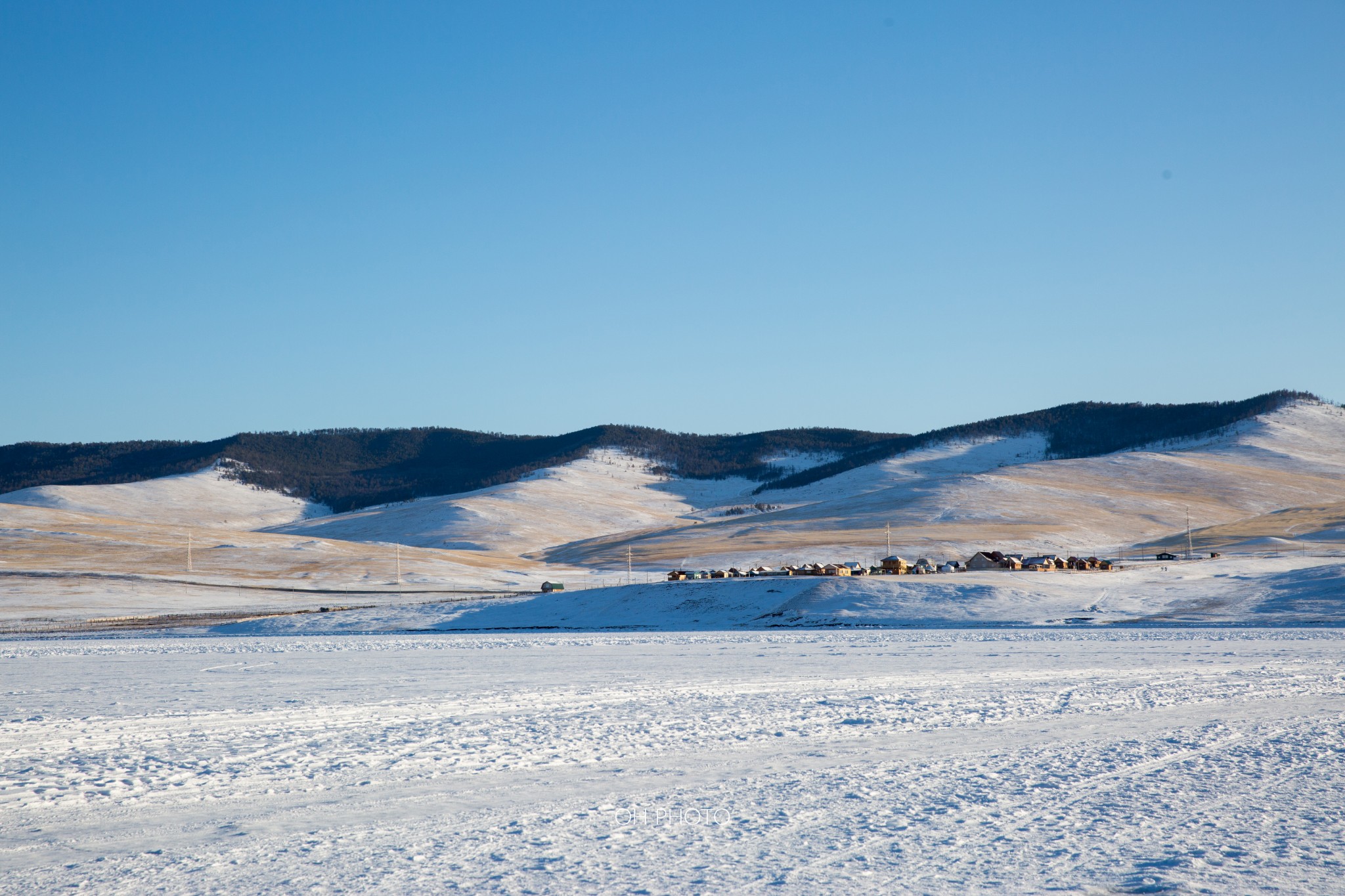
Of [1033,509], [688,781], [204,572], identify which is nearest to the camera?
[688,781]

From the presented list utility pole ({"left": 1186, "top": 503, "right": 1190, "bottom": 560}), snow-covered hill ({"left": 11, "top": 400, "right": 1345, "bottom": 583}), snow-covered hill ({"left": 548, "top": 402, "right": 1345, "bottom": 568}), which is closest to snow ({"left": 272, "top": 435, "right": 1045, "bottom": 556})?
snow-covered hill ({"left": 11, "top": 400, "right": 1345, "bottom": 583})

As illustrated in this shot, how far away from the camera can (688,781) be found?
1067 cm

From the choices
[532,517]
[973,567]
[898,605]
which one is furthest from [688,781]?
[532,517]

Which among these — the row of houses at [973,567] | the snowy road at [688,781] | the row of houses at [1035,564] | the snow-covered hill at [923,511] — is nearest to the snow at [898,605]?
the row of houses at [1035,564]

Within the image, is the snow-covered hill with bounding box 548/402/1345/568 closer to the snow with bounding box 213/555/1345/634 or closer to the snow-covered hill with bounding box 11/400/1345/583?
the snow-covered hill with bounding box 11/400/1345/583

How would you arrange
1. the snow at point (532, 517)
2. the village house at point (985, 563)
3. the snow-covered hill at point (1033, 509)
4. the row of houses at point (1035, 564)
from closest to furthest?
1. the row of houses at point (1035, 564)
2. the village house at point (985, 563)
3. the snow-covered hill at point (1033, 509)
4. the snow at point (532, 517)

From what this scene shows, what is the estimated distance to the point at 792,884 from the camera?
736 centimetres

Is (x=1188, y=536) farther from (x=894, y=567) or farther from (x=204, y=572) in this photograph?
(x=204, y=572)

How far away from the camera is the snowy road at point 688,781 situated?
7.76 m

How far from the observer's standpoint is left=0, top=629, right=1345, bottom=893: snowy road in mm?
7758

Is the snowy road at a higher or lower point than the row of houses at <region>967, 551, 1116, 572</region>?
higher

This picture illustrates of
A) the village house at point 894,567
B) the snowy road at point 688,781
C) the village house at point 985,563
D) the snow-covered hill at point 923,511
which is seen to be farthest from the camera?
the snow-covered hill at point 923,511

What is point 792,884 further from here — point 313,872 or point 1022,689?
point 1022,689

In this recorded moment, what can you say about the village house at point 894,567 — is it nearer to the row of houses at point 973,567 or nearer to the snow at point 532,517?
the row of houses at point 973,567
